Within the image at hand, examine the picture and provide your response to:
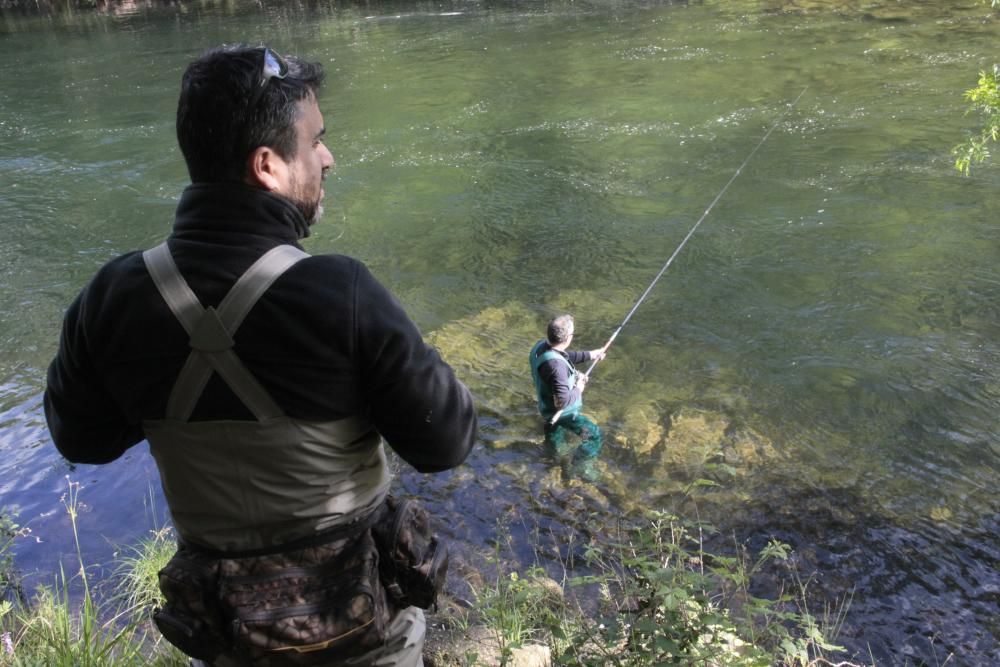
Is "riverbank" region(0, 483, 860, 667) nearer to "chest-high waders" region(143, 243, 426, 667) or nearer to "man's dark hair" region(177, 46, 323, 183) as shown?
"chest-high waders" region(143, 243, 426, 667)

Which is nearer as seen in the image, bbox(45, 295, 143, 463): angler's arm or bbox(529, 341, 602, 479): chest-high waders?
bbox(45, 295, 143, 463): angler's arm

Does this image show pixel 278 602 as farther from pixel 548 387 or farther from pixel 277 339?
pixel 548 387

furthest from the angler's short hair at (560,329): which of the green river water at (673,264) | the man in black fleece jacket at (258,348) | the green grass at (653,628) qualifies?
the man in black fleece jacket at (258,348)

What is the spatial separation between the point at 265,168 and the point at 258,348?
34 centimetres

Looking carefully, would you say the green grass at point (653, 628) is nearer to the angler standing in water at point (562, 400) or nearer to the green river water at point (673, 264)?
the green river water at point (673, 264)

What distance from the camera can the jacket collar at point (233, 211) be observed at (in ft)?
4.90

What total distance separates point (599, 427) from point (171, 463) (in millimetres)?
4459

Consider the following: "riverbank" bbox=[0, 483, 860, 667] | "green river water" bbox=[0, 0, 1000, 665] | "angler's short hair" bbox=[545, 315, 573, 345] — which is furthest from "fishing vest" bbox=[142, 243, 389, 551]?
"angler's short hair" bbox=[545, 315, 573, 345]

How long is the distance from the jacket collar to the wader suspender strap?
2.4 inches

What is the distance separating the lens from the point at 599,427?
5809 mm

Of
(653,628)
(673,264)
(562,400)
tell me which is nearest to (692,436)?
(562,400)

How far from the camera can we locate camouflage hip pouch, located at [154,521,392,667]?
1566 millimetres

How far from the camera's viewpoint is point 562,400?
528cm

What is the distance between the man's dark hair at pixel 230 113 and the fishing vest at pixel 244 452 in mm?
180
